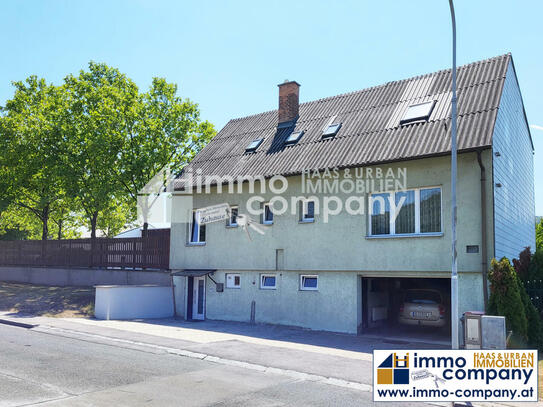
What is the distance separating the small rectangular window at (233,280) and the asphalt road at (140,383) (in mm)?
7006

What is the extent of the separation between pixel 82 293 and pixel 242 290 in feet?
29.2

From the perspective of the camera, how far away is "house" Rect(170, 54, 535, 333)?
44.6 ft

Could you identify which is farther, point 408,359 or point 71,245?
point 71,245

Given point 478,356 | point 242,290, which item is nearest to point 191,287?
point 242,290

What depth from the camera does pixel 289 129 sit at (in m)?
19.8

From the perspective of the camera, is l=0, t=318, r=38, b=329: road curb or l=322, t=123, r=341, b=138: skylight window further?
l=322, t=123, r=341, b=138: skylight window

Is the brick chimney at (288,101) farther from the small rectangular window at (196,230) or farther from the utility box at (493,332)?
the utility box at (493,332)

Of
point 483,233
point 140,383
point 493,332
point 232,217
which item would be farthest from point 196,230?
point 493,332

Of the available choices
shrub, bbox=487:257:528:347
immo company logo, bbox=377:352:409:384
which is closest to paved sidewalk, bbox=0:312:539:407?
immo company logo, bbox=377:352:409:384

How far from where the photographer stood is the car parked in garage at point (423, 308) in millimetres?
15297

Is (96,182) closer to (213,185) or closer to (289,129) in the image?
(213,185)

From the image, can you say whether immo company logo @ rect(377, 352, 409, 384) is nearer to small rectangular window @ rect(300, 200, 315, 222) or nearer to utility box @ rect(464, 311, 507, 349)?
utility box @ rect(464, 311, 507, 349)

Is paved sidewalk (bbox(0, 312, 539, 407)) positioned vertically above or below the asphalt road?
below

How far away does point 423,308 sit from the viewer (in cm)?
1545
